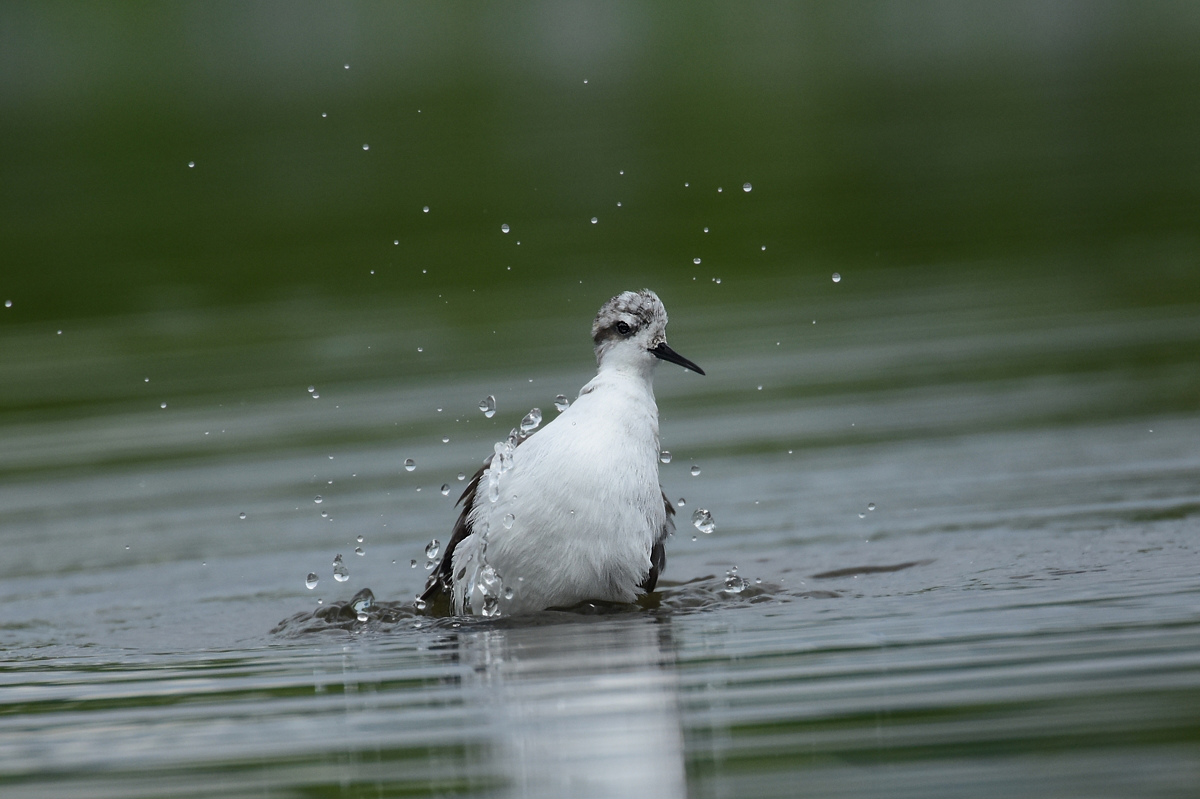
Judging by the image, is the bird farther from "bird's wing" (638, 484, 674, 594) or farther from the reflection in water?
the reflection in water

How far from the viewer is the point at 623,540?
8.17 meters

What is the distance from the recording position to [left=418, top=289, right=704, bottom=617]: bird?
320 inches

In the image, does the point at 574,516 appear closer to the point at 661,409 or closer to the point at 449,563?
the point at 449,563

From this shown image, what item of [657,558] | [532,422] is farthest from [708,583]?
[532,422]

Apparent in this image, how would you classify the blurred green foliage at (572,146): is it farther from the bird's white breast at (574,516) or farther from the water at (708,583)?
the bird's white breast at (574,516)

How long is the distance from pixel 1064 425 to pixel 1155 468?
4.96 feet

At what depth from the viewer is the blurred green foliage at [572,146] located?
2167 cm

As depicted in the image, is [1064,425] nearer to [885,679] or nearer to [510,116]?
[885,679]

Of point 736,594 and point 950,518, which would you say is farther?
point 950,518

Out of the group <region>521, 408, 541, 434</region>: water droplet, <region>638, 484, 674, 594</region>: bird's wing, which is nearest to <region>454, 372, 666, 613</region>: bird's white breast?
<region>638, 484, 674, 594</region>: bird's wing

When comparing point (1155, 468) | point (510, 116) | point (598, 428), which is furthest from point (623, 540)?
point (510, 116)

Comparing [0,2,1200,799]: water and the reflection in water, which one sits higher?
[0,2,1200,799]: water

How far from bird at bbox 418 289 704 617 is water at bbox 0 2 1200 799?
21 centimetres

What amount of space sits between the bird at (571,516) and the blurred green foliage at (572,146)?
9607 millimetres
